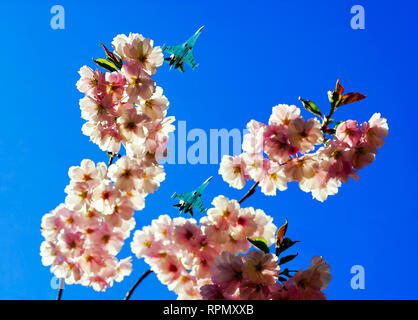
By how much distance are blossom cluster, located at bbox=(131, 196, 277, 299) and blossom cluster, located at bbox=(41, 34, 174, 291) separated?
0.50 feet

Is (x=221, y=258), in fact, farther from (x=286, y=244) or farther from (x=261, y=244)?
(x=286, y=244)

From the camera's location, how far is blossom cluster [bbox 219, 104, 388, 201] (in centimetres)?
172

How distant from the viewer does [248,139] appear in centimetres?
181

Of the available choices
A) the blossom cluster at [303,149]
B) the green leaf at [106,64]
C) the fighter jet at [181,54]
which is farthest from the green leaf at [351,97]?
the green leaf at [106,64]

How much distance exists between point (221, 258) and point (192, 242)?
0.16m

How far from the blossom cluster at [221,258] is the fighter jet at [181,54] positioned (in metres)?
0.75

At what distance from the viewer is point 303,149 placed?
173 centimetres

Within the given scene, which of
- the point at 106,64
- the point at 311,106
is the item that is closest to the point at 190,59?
the point at 106,64

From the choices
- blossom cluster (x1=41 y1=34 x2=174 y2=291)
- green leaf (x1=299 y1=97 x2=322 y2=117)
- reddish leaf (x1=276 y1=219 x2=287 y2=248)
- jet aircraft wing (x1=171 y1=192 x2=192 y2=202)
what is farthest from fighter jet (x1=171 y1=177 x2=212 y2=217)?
green leaf (x1=299 y1=97 x2=322 y2=117)

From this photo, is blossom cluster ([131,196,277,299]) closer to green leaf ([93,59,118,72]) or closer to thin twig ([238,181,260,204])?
thin twig ([238,181,260,204])
